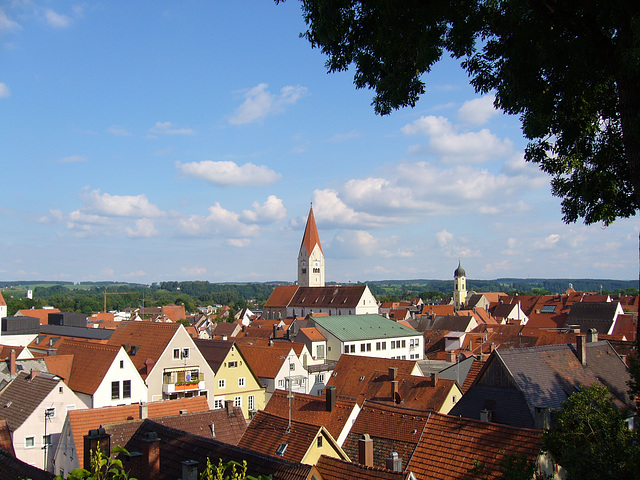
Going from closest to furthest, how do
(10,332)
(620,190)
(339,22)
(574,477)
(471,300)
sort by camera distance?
1. (574,477)
2. (339,22)
3. (620,190)
4. (10,332)
5. (471,300)

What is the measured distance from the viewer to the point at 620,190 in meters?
10.0

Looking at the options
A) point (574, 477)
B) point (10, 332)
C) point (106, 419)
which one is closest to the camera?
point (574, 477)

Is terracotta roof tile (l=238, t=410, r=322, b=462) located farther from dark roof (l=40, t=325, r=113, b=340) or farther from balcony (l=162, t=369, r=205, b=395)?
dark roof (l=40, t=325, r=113, b=340)

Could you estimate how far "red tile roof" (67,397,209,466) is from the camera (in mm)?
23953

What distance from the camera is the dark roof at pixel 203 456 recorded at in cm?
1346

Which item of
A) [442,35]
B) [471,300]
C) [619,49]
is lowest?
[471,300]

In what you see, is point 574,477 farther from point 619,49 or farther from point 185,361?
point 185,361

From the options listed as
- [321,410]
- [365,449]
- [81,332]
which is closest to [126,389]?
[321,410]

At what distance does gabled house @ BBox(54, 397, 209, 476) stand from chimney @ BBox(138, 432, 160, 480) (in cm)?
943

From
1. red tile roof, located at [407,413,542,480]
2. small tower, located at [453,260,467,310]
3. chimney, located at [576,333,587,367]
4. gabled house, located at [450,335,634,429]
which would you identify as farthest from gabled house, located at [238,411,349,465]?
small tower, located at [453,260,467,310]

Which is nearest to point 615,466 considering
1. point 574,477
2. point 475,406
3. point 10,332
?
point 574,477

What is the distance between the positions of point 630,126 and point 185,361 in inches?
1433

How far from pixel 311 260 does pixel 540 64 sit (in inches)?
4969

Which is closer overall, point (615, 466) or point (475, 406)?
point (615, 466)
